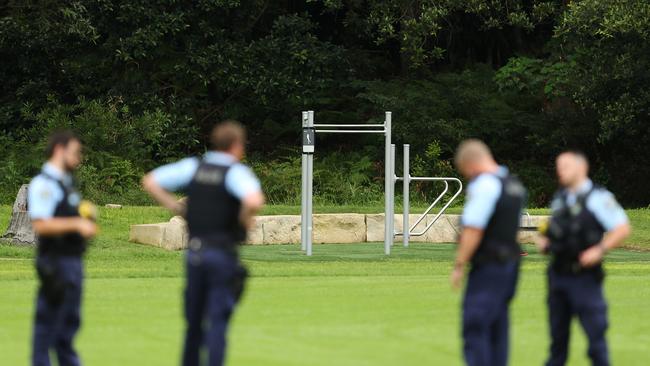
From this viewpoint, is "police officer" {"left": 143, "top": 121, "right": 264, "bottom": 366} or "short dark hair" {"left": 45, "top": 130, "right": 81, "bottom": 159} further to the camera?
"short dark hair" {"left": 45, "top": 130, "right": 81, "bottom": 159}

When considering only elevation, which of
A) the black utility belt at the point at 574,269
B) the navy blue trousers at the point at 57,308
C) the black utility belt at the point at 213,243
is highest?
the black utility belt at the point at 213,243

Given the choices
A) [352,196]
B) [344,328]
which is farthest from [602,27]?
[344,328]

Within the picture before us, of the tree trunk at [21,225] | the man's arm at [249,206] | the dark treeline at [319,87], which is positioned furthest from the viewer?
the dark treeline at [319,87]

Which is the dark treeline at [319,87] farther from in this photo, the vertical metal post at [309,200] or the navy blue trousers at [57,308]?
the navy blue trousers at [57,308]

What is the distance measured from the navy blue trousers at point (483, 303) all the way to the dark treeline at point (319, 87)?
24.2m

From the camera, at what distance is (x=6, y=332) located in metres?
12.4

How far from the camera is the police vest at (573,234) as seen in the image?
936cm

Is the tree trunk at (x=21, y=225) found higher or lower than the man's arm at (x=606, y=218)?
higher

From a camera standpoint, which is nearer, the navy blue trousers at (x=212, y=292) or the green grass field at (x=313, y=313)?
the navy blue trousers at (x=212, y=292)

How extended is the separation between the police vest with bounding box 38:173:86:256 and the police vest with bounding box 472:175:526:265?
2647 mm

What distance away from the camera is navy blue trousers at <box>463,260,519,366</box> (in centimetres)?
894

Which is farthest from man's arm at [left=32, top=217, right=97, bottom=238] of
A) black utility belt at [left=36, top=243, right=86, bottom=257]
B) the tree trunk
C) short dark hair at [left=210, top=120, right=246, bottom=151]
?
the tree trunk

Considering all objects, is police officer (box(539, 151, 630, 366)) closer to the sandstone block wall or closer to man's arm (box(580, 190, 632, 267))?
man's arm (box(580, 190, 632, 267))

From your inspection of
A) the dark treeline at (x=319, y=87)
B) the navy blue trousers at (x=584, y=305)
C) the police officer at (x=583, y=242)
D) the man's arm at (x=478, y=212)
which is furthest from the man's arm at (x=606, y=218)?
the dark treeline at (x=319, y=87)
